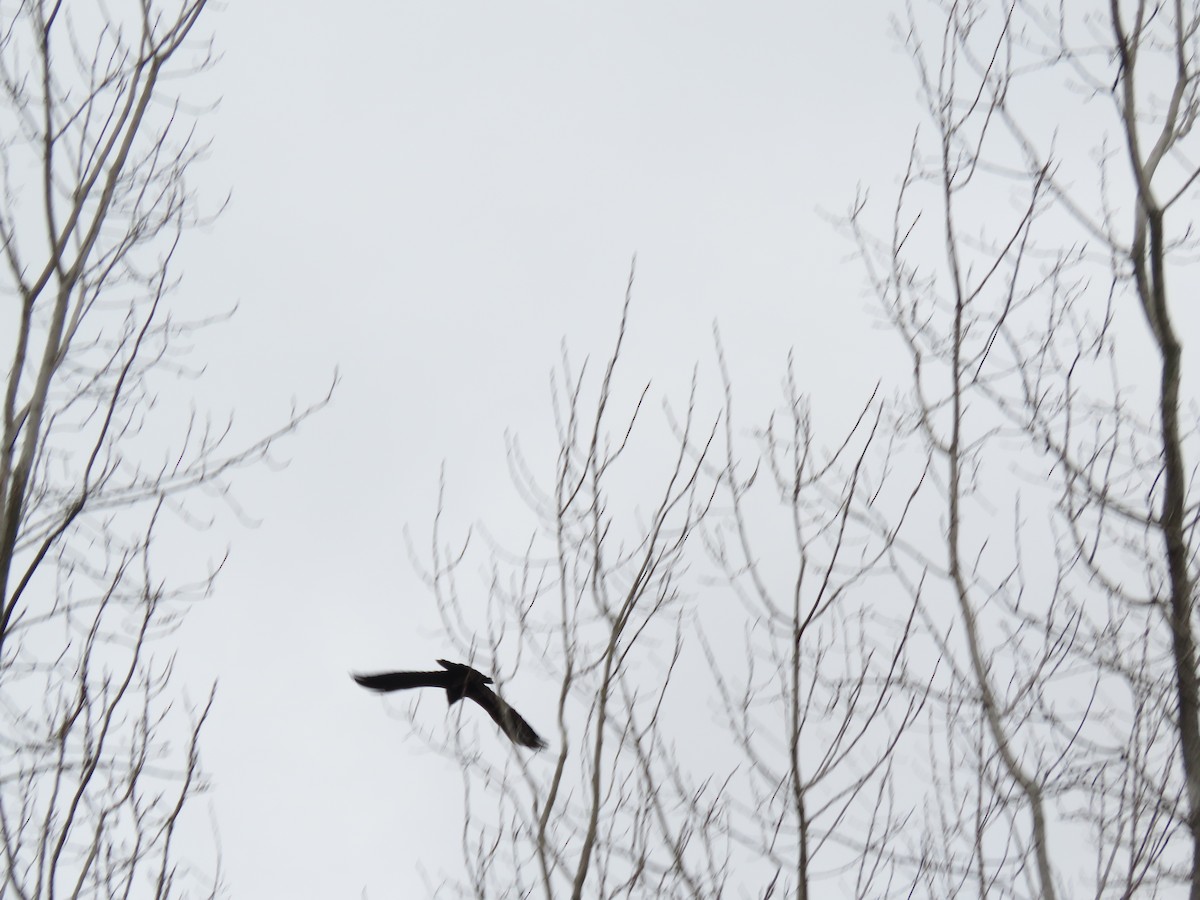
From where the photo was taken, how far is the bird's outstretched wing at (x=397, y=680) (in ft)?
12.7

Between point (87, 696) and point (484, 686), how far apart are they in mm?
1145

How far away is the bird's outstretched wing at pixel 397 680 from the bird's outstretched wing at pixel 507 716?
43cm

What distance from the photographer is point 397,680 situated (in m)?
3.99

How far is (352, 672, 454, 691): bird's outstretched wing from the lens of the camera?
12.7 feet

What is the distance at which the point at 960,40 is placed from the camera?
15.6 feet

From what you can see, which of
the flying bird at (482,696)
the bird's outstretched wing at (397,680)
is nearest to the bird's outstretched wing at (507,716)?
the flying bird at (482,696)

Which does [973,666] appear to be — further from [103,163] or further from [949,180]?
[103,163]

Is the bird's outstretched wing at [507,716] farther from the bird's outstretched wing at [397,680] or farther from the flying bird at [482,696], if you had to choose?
the bird's outstretched wing at [397,680]

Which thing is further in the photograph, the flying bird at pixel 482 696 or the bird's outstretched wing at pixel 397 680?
the bird's outstretched wing at pixel 397 680

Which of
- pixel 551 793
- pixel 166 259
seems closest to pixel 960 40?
pixel 166 259

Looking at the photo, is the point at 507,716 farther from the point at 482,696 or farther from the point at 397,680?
the point at 397,680

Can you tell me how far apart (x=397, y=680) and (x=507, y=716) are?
0.99m

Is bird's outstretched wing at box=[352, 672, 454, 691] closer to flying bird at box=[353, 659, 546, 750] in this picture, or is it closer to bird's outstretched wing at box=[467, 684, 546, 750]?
flying bird at box=[353, 659, 546, 750]

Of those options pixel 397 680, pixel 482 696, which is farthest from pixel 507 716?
pixel 397 680
